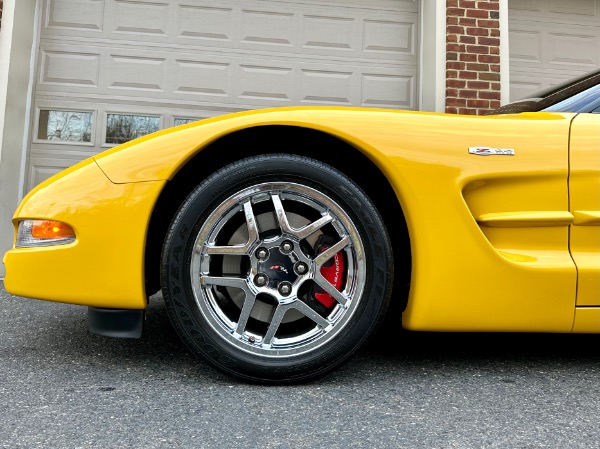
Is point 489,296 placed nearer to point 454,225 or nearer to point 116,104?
point 454,225

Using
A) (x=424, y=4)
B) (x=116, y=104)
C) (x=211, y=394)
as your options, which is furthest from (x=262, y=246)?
(x=424, y=4)

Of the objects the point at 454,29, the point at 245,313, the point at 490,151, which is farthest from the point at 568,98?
the point at 454,29

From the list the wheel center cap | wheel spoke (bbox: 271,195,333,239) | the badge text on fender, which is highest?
the badge text on fender

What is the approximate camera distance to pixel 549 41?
5133 millimetres

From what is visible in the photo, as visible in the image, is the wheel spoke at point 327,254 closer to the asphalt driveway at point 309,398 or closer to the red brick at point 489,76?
the asphalt driveway at point 309,398

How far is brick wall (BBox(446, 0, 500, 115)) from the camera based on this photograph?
4.75 metres

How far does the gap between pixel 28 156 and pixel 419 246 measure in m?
4.14

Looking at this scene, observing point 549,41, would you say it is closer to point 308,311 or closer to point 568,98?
point 568,98

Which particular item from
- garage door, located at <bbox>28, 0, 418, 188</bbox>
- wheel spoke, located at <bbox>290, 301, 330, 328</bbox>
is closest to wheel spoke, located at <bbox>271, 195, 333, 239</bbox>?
wheel spoke, located at <bbox>290, 301, 330, 328</bbox>

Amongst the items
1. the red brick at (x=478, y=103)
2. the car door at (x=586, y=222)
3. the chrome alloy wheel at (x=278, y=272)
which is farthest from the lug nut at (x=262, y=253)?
the red brick at (x=478, y=103)

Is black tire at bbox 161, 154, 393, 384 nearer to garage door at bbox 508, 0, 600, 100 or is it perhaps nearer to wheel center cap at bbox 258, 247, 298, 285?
wheel center cap at bbox 258, 247, 298, 285

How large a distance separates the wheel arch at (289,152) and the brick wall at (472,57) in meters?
3.37

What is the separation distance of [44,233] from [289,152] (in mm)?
811

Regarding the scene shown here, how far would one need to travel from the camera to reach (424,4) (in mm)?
4949
